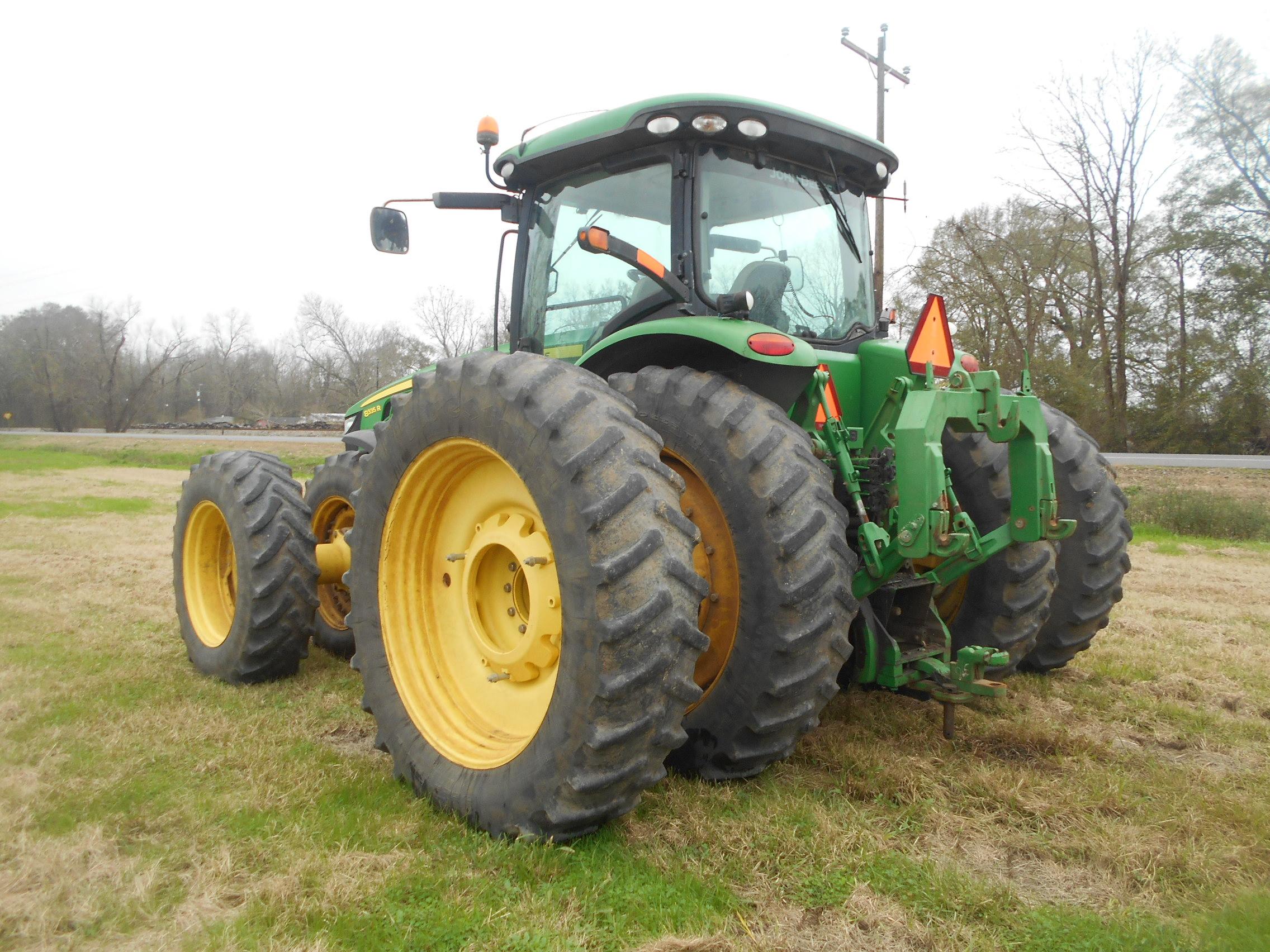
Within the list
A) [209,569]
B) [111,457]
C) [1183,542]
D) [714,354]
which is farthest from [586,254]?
[111,457]

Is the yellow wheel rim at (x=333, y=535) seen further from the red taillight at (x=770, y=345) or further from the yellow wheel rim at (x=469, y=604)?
the red taillight at (x=770, y=345)

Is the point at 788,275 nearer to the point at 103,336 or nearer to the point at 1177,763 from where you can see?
the point at 1177,763

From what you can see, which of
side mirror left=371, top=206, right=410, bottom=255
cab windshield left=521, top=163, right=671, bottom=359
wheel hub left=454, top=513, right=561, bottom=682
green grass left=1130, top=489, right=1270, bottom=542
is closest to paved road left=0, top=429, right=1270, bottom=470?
green grass left=1130, top=489, right=1270, bottom=542

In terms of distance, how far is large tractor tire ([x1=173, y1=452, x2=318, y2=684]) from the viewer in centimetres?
407

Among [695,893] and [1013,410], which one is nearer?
[695,893]

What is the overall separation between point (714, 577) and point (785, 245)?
1603 millimetres

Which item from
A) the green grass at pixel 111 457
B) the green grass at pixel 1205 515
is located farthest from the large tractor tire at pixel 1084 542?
the green grass at pixel 111 457

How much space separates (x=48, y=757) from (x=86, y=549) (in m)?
5.96

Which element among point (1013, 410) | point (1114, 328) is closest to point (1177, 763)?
point (1013, 410)

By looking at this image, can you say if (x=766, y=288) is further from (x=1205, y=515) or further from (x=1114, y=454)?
(x=1114, y=454)

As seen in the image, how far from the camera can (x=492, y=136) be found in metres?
3.88

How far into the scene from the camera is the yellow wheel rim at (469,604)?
8.82 ft

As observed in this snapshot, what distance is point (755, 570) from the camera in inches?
108

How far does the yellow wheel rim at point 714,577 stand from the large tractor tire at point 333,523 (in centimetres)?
228
